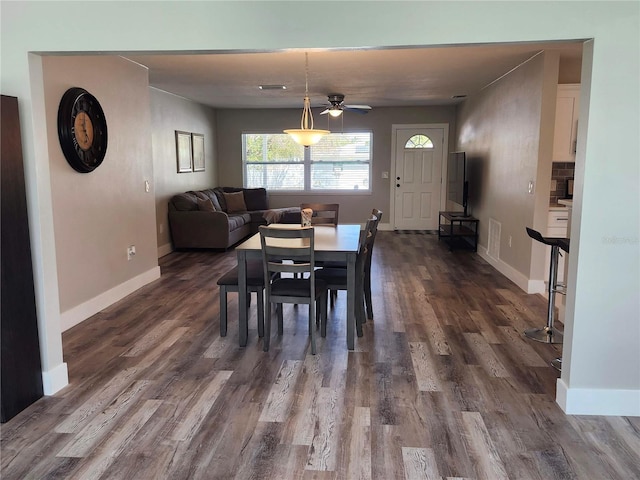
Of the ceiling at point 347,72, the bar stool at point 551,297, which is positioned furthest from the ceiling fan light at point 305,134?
the bar stool at point 551,297

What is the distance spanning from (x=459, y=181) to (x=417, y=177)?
1.88 meters

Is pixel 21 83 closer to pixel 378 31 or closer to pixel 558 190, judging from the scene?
pixel 378 31

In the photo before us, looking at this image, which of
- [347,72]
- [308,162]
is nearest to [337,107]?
[347,72]

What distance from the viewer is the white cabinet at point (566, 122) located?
4863 millimetres

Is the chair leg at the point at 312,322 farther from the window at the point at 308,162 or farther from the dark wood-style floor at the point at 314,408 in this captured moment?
the window at the point at 308,162

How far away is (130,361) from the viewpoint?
11.0ft

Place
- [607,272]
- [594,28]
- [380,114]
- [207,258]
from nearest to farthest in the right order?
[594,28], [607,272], [207,258], [380,114]

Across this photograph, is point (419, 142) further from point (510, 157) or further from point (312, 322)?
point (312, 322)

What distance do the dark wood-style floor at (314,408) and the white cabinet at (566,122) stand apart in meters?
1.73

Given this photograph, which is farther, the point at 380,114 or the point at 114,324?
the point at 380,114

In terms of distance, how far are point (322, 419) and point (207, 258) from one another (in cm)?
461

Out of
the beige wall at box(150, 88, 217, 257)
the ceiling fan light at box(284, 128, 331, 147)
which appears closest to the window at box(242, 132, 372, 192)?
the beige wall at box(150, 88, 217, 257)

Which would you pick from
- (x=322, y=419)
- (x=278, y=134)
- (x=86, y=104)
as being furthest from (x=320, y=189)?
(x=322, y=419)

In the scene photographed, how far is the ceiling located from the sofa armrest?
1.76 metres
